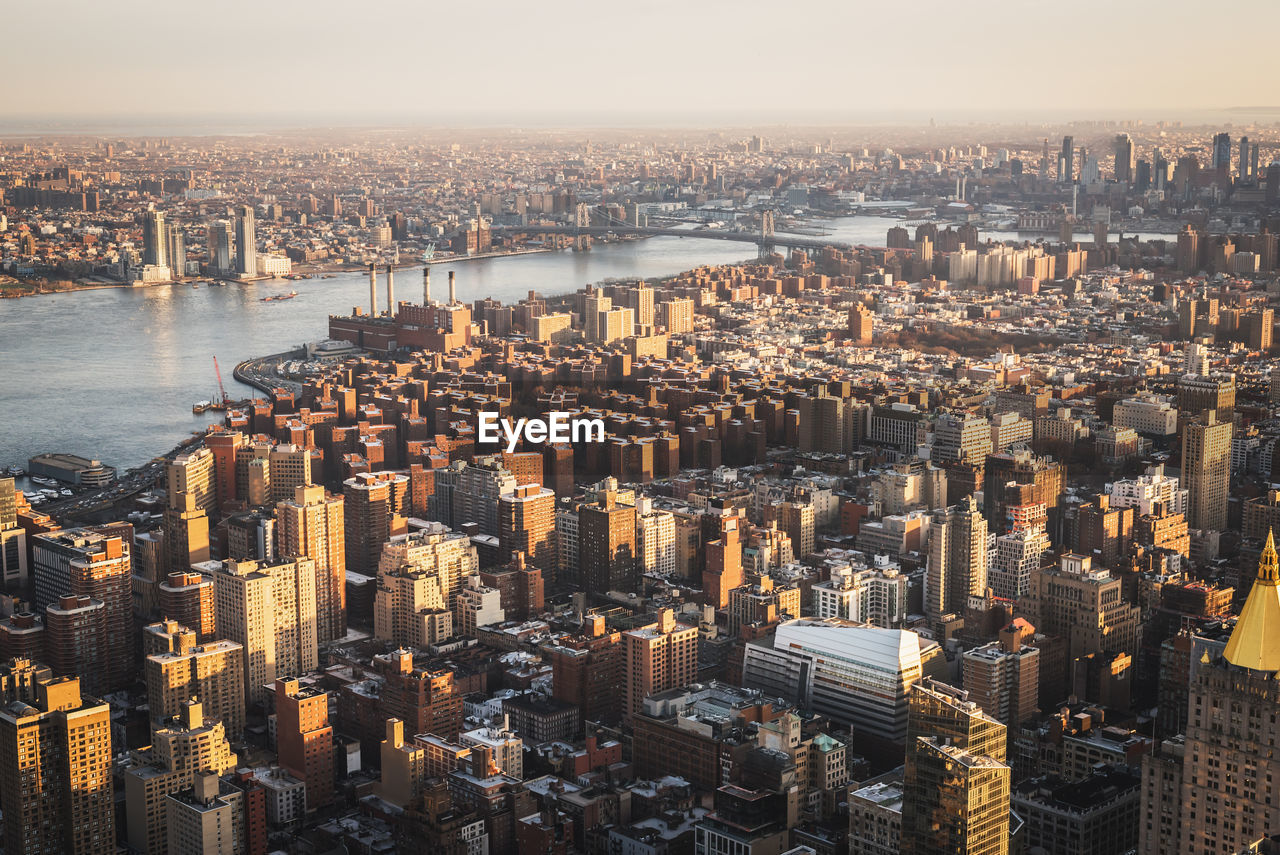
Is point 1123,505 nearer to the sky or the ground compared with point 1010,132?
nearer to the ground

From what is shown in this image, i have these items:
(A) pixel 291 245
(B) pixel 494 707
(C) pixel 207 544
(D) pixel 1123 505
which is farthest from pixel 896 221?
(B) pixel 494 707

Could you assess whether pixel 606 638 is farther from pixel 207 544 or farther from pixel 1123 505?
pixel 1123 505

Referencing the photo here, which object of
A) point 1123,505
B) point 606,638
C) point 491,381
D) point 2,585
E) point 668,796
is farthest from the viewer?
point 491,381

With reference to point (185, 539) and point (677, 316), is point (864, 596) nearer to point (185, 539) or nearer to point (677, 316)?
point (185, 539)

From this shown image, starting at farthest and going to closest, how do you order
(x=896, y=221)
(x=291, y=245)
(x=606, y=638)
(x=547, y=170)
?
1. (x=547, y=170)
2. (x=291, y=245)
3. (x=896, y=221)
4. (x=606, y=638)

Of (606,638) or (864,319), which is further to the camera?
(864,319)

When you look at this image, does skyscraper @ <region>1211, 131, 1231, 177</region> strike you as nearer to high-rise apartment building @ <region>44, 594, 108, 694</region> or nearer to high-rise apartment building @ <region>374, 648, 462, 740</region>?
high-rise apartment building @ <region>374, 648, 462, 740</region>

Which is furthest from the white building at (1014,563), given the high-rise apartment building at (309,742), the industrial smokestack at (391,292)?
the industrial smokestack at (391,292)
